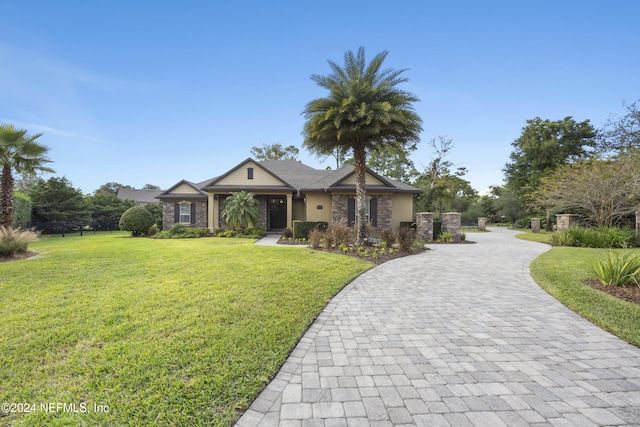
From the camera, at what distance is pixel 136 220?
16.0 m

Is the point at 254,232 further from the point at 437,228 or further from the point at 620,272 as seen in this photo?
the point at 620,272

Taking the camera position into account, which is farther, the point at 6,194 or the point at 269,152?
the point at 269,152

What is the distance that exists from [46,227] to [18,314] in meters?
22.1

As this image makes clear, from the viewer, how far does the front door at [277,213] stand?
61.8ft

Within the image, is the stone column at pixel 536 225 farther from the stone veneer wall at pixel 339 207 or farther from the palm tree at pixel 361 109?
the palm tree at pixel 361 109

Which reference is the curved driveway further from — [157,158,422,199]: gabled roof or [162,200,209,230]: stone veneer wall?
[162,200,209,230]: stone veneer wall

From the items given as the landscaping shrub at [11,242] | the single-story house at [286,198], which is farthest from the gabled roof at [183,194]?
the landscaping shrub at [11,242]

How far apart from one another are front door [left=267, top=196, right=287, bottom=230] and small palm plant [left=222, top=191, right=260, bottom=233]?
3153mm

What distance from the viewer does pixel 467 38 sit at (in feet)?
34.7

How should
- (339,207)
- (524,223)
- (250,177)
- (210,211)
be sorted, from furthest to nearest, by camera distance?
(524,223) → (250,177) → (210,211) → (339,207)

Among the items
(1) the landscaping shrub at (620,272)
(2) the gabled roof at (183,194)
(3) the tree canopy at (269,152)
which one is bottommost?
(1) the landscaping shrub at (620,272)

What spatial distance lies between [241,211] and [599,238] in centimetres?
1797

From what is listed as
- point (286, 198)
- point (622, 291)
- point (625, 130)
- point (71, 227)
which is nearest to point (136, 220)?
point (71, 227)

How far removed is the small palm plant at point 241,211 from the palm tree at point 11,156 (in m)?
8.12
